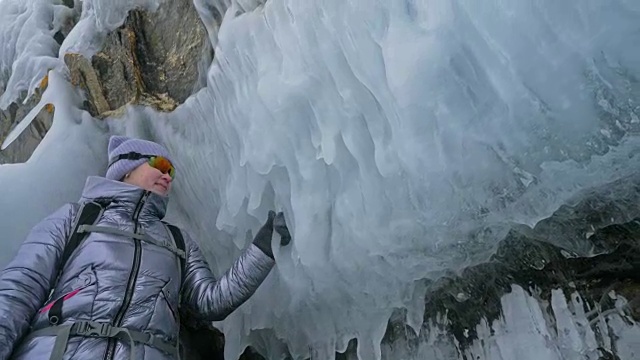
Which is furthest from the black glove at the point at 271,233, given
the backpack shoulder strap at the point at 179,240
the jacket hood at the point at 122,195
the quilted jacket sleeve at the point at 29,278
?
the quilted jacket sleeve at the point at 29,278

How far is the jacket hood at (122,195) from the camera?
271cm

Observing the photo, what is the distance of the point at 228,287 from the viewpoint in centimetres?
269

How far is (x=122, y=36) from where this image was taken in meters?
4.38

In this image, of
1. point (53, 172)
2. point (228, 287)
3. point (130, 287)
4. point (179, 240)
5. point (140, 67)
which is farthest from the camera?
point (140, 67)

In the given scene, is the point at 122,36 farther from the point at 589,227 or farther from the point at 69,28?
the point at 589,227

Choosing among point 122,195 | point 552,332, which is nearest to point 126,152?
point 122,195

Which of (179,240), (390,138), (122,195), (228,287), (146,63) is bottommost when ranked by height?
(228,287)

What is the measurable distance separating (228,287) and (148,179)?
689 millimetres

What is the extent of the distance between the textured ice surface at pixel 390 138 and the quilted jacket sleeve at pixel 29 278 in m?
0.83

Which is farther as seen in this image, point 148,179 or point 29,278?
point 148,179

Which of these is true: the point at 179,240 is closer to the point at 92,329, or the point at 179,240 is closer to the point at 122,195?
the point at 122,195

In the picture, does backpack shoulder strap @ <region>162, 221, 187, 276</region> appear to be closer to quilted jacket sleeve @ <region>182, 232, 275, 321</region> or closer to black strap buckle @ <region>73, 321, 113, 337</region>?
quilted jacket sleeve @ <region>182, 232, 275, 321</region>

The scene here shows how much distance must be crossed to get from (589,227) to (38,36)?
4.71 m

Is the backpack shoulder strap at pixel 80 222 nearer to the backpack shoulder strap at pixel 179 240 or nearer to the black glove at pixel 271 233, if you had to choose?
the backpack shoulder strap at pixel 179 240
